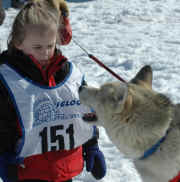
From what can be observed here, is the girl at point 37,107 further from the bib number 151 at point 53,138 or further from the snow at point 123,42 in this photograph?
the snow at point 123,42

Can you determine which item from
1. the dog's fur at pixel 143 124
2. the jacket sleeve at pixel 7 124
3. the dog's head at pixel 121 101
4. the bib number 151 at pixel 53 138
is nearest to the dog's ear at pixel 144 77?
the dog's head at pixel 121 101

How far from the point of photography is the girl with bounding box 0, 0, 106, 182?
1.94 m

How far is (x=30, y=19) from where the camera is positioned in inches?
79.7

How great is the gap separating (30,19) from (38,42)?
15 cm

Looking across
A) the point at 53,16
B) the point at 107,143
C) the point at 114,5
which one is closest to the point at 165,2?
the point at 114,5

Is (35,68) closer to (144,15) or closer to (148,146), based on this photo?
(148,146)

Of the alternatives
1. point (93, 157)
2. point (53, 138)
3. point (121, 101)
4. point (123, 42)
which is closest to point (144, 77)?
point (121, 101)

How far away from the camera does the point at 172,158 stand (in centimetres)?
204

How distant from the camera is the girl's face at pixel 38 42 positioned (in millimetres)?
1999

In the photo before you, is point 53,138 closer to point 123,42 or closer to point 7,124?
point 7,124

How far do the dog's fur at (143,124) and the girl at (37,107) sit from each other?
16 cm

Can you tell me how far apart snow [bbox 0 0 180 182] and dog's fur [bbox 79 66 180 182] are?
1.06 meters

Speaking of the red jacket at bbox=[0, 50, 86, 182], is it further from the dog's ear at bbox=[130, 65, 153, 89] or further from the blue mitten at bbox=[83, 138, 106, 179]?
the dog's ear at bbox=[130, 65, 153, 89]

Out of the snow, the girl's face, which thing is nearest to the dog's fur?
the girl's face
